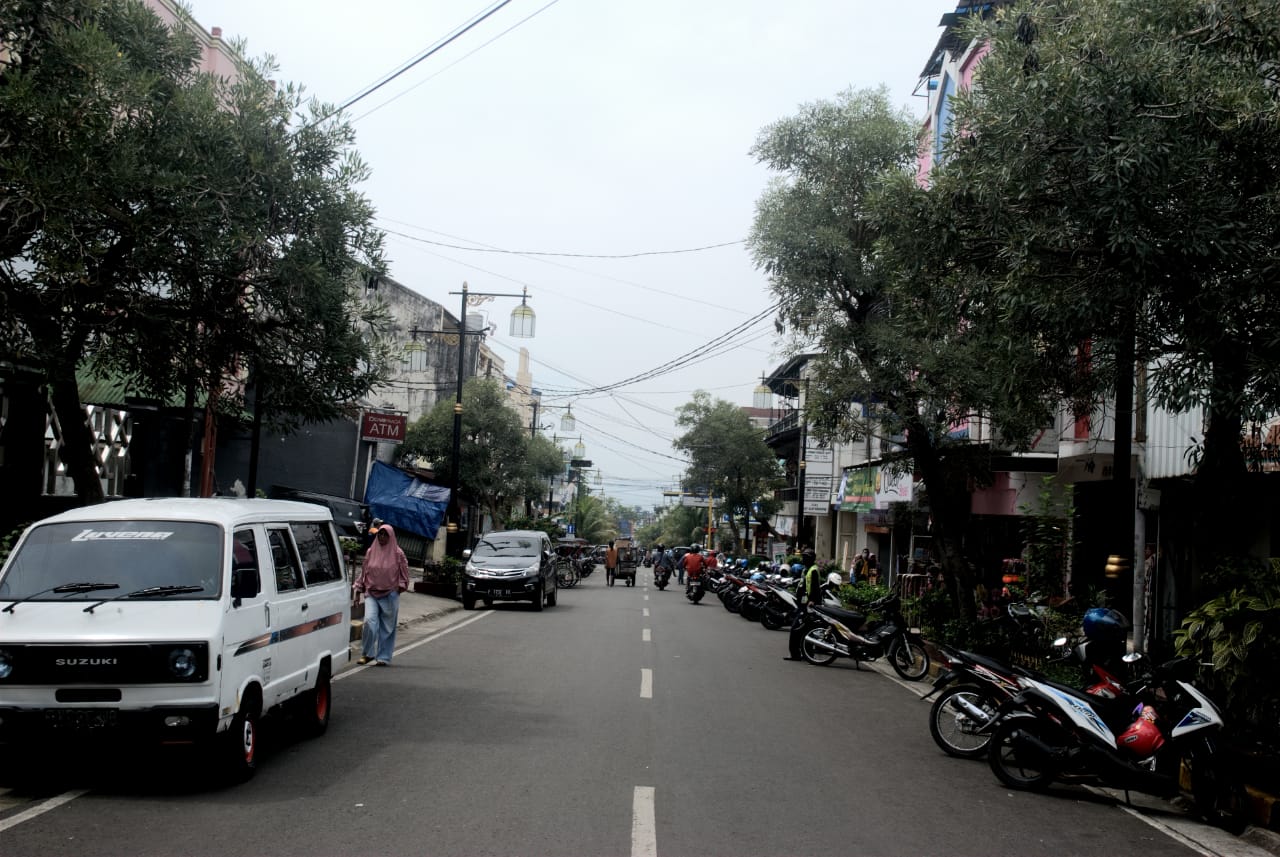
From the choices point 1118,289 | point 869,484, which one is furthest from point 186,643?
point 869,484

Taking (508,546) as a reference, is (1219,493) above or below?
above

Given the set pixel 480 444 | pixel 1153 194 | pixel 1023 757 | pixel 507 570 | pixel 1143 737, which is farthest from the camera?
pixel 480 444

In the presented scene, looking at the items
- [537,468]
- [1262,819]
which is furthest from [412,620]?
[537,468]

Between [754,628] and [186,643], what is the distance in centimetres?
1891

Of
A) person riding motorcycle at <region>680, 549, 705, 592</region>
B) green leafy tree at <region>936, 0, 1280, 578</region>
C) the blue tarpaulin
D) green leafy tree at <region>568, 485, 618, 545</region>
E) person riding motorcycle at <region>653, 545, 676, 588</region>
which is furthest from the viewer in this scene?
green leafy tree at <region>568, 485, 618, 545</region>

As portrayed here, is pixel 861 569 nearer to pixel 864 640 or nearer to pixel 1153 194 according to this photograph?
pixel 864 640

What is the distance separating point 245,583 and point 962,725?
6115 millimetres

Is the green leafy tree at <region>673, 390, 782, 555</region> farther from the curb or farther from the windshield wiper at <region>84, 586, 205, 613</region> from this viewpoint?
the windshield wiper at <region>84, 586, 205, 613</region>

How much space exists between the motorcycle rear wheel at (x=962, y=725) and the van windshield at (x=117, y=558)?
6.24 metres

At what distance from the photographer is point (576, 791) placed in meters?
7.53

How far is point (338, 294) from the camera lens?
39.2 feet

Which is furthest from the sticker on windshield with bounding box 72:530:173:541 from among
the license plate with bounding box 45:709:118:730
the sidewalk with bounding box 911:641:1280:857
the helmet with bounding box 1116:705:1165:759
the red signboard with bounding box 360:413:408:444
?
the red signboard with bounding box 360:413:408:444

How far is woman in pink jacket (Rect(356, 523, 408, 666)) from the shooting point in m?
13.7

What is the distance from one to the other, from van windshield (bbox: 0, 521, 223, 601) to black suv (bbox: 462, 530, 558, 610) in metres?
16.7
